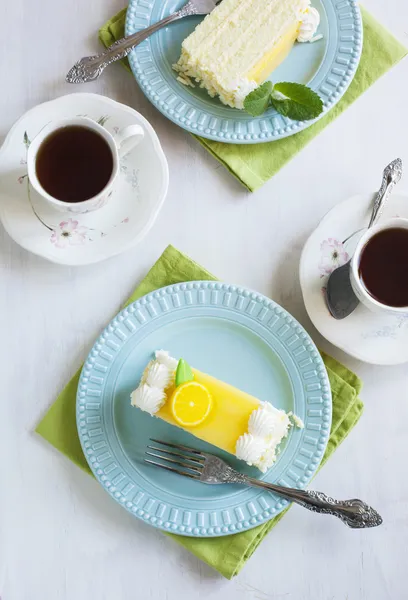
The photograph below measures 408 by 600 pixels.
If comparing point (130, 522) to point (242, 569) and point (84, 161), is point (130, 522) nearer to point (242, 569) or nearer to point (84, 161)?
point (242, 569)

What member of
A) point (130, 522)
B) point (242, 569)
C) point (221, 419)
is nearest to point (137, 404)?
point (221, 419)

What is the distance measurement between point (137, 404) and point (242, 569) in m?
0.39

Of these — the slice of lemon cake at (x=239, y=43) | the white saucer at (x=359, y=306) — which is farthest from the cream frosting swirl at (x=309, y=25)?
the white saucer at (x=359, y=306)

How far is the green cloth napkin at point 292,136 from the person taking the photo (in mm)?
1547

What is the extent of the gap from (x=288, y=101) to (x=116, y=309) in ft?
1.73

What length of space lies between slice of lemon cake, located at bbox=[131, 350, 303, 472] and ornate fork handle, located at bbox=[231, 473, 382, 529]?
0.12 feet

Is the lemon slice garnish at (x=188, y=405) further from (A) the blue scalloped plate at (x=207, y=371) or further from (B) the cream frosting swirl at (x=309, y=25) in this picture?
(B) the cream frosting swirl at (x=309, y=25)

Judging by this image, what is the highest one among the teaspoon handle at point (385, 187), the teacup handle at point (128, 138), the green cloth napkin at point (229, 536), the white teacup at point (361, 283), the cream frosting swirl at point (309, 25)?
the cream frosting swirl at point (309, 25)

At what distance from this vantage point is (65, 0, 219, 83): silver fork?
1528 millimetres

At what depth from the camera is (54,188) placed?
4.74ft

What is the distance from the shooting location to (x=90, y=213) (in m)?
1.50

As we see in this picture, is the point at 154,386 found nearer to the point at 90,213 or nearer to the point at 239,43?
the point at 90,213

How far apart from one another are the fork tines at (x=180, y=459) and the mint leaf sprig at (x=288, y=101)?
654mm

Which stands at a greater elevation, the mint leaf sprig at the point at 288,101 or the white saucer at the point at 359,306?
the mint leaf sprig at the point at 288,101
